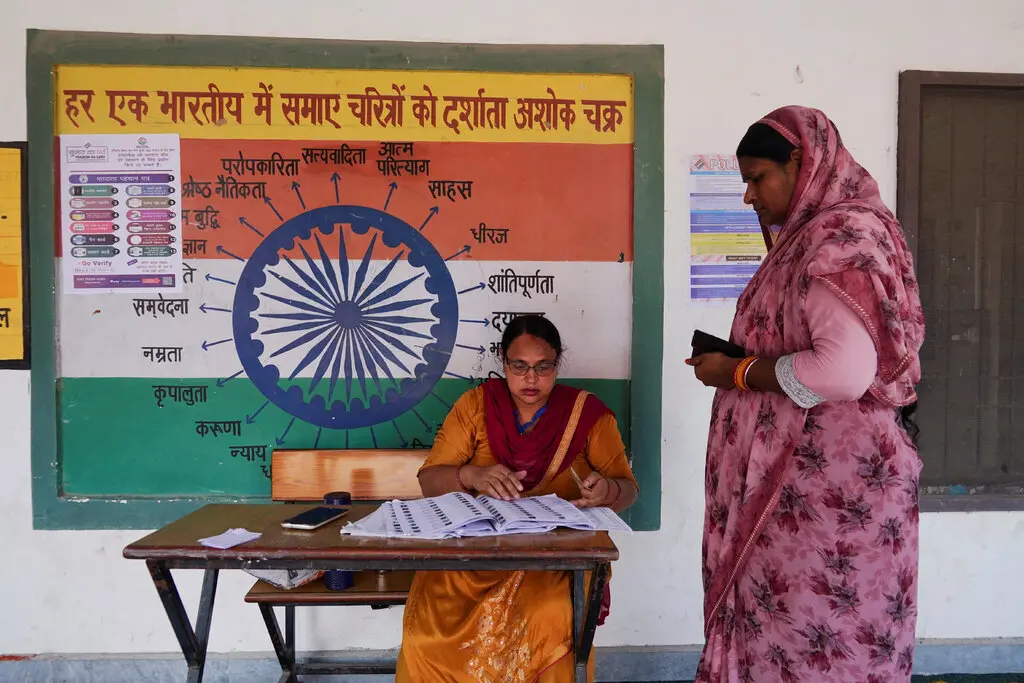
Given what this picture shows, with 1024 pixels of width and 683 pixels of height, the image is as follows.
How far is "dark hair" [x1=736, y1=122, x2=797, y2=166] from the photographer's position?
1554 mm

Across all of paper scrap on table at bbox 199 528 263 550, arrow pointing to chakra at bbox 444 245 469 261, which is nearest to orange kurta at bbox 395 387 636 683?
paper scrap on table at bbox 199 528 263 550

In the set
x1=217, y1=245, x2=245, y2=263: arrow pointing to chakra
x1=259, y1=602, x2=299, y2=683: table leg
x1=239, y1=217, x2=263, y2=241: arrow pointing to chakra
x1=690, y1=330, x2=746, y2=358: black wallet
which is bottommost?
x1=259, y1=602, x2=299, y2=683: table leg

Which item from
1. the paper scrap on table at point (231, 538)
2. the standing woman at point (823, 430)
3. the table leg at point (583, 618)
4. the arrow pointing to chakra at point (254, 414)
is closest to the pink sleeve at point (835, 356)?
the standing woman at point (823, 430)

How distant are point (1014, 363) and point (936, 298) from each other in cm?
43

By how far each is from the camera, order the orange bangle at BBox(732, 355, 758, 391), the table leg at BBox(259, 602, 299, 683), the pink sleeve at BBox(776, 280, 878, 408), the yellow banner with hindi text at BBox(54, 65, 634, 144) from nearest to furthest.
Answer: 1. the pink sleeve at BBox(776, 280, 878, 408)
2. the orange bangle at BBox(732, 355, 758, 391)
3. the table leg at BBox(259, 602, 299, 683)
4. the yellow banner with hindi text at BBox(54, 65, 634, 144)

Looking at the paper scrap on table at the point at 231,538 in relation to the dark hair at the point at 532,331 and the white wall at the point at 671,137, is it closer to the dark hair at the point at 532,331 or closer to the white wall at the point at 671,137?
the dark hair at the point at 532,331

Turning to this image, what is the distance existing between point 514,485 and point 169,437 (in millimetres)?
1461

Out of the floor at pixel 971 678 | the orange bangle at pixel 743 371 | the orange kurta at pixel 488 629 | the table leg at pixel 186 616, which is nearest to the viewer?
the orange bangle at pixel 743 371

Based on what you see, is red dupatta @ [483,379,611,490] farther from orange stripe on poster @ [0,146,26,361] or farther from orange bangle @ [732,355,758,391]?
orange stripe on poster @ [0,146,26,361]

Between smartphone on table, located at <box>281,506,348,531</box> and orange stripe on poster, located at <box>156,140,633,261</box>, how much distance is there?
107 centimetres

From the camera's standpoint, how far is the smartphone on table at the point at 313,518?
1716mm

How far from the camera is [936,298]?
Result: 8.78 feet

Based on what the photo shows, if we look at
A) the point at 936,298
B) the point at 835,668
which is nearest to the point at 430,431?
the point at 835,668

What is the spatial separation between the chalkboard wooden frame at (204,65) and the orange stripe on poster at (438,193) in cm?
12
